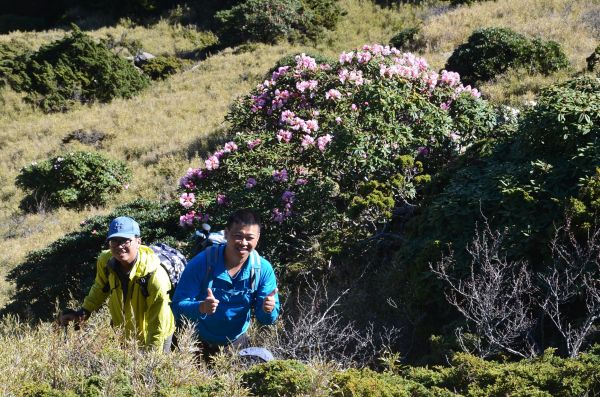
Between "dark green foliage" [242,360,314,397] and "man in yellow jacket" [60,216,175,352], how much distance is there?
0.76 m

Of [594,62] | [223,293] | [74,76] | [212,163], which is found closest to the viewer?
[223,293]

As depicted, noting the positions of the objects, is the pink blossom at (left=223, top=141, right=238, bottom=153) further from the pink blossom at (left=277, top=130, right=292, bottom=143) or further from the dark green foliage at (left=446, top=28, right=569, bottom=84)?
the dark green foliage at (left=446, top=28, right=569, bottom=84)

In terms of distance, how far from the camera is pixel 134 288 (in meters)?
3.92

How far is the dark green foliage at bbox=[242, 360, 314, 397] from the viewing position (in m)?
3.09

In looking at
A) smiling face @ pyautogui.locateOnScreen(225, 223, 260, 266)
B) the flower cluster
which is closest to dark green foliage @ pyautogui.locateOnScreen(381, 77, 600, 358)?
the flower cluster

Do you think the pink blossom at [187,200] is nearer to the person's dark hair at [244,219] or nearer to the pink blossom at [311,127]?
the pink blossom at [311,127]

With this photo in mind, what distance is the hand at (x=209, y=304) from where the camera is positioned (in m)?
3.43

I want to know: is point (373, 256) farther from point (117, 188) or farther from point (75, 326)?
point (117, 188)

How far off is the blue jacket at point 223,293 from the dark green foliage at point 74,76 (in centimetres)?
1700

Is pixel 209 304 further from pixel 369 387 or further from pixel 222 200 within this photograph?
pixel 222 200

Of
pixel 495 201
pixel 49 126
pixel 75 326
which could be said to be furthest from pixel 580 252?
pixel 49 126

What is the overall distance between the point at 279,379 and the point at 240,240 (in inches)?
31.5

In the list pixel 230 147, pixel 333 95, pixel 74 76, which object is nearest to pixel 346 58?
pixel 333 95

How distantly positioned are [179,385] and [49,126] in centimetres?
1576
